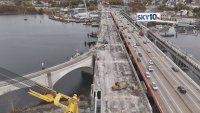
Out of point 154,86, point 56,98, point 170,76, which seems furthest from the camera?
point 170,76

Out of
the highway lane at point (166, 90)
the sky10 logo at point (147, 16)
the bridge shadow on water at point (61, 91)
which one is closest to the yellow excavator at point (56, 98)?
the highway lane at point (166, 90)

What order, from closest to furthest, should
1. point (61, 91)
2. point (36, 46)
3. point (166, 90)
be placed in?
point (166, 90)
point (61, 91)
point (36, 46)

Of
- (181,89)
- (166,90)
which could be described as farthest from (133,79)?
(181,89)

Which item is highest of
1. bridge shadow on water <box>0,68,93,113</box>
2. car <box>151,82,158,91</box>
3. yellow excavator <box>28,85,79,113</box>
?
yellow excavator <box>28,85,79,113</box>

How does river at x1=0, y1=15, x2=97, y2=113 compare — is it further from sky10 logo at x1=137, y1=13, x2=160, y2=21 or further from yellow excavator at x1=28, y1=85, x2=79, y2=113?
sky10 logo at x1=137, y1=13, x2=160, y2=21

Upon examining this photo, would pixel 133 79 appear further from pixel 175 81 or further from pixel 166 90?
pixel 175 81

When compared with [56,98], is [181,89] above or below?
below

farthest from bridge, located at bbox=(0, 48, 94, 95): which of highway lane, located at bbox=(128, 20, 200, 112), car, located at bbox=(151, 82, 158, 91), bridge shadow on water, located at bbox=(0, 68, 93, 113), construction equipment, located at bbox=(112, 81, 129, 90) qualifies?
car, located at bbox=(151, 82, 158, 91)

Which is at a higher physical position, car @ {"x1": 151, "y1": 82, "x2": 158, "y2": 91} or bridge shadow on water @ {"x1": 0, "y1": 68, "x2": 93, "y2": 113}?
car @ {"x1": 151, "y1": 82, "x2": 158, "y2": 91}

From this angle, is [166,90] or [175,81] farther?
[175,81]
